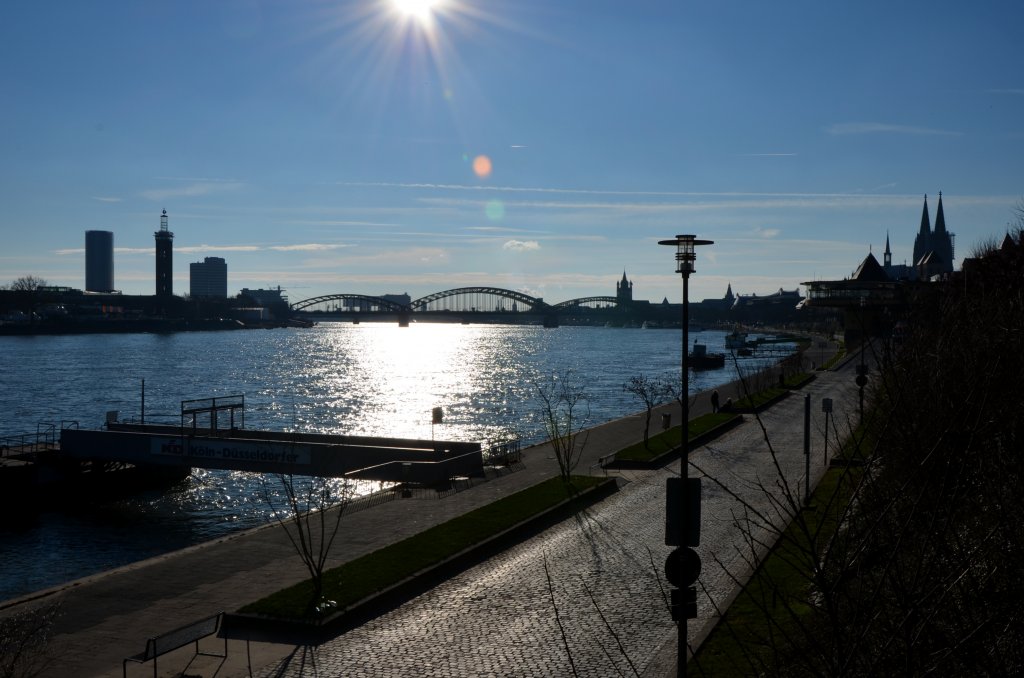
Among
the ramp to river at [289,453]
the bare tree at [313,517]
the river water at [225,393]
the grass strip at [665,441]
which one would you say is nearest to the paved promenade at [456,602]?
the bare tree at [313,517]

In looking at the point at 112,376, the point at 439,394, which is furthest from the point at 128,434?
the point at 112,376

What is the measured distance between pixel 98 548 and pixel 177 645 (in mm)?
17942

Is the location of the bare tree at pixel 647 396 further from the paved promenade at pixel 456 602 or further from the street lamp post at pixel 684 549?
the street lamp post at pixel 684 549

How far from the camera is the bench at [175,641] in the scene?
478 inches

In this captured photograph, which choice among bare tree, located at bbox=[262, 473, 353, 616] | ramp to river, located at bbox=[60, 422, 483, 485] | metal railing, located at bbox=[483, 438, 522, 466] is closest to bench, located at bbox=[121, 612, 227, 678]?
bare tree, located at bbox=[262, 473, 353, 616]

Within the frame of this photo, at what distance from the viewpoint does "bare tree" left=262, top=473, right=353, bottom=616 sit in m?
15.8

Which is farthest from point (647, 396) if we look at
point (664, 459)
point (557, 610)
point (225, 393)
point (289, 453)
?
point (557, 610)

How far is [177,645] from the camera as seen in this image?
12586mm

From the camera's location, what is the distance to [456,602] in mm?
16125

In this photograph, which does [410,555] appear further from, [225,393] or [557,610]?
[225,393]

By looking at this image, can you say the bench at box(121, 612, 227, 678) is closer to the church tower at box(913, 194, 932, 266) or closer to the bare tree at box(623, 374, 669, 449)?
→ the bare tree at box(623, 374, 669, 449)

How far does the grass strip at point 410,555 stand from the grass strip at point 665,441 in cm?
617

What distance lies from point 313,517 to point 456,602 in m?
9.33

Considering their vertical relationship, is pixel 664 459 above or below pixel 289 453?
above
